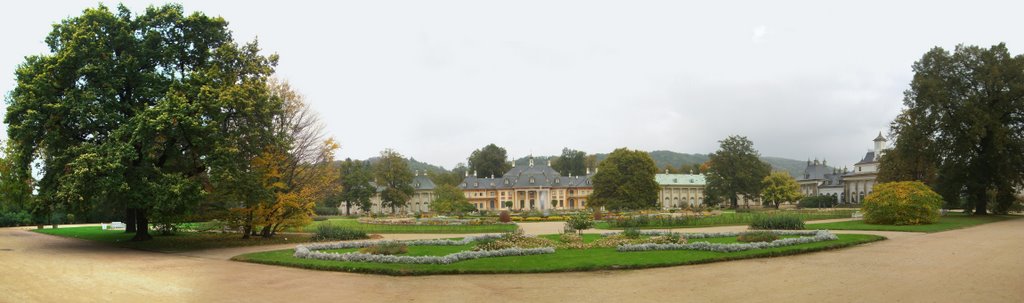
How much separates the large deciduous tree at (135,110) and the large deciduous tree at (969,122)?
145 feet

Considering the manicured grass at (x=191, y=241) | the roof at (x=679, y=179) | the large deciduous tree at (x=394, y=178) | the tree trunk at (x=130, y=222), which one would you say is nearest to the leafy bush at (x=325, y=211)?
the large deciduous tree at (x=394, y=178)

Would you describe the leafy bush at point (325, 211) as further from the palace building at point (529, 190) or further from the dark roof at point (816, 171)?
the dark roof at point (816, 171)

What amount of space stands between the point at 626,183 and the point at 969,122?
31447 mm

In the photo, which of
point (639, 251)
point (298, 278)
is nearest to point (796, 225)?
point (639, 251)

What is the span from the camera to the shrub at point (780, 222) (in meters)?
29.5

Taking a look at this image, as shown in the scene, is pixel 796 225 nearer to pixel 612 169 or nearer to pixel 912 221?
pixel 912 221

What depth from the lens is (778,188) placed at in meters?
77.5

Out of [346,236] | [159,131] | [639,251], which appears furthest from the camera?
[346,236]

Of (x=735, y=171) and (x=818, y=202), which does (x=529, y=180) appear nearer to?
(x=735, y=171)

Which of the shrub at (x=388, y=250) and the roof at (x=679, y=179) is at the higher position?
the roof at (x=679, y=179)

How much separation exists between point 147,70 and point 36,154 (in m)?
5.71

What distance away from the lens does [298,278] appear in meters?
15.9

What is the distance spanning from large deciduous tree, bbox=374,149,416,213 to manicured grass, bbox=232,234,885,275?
60.9 metres

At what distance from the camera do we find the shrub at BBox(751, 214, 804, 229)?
96.7ft
